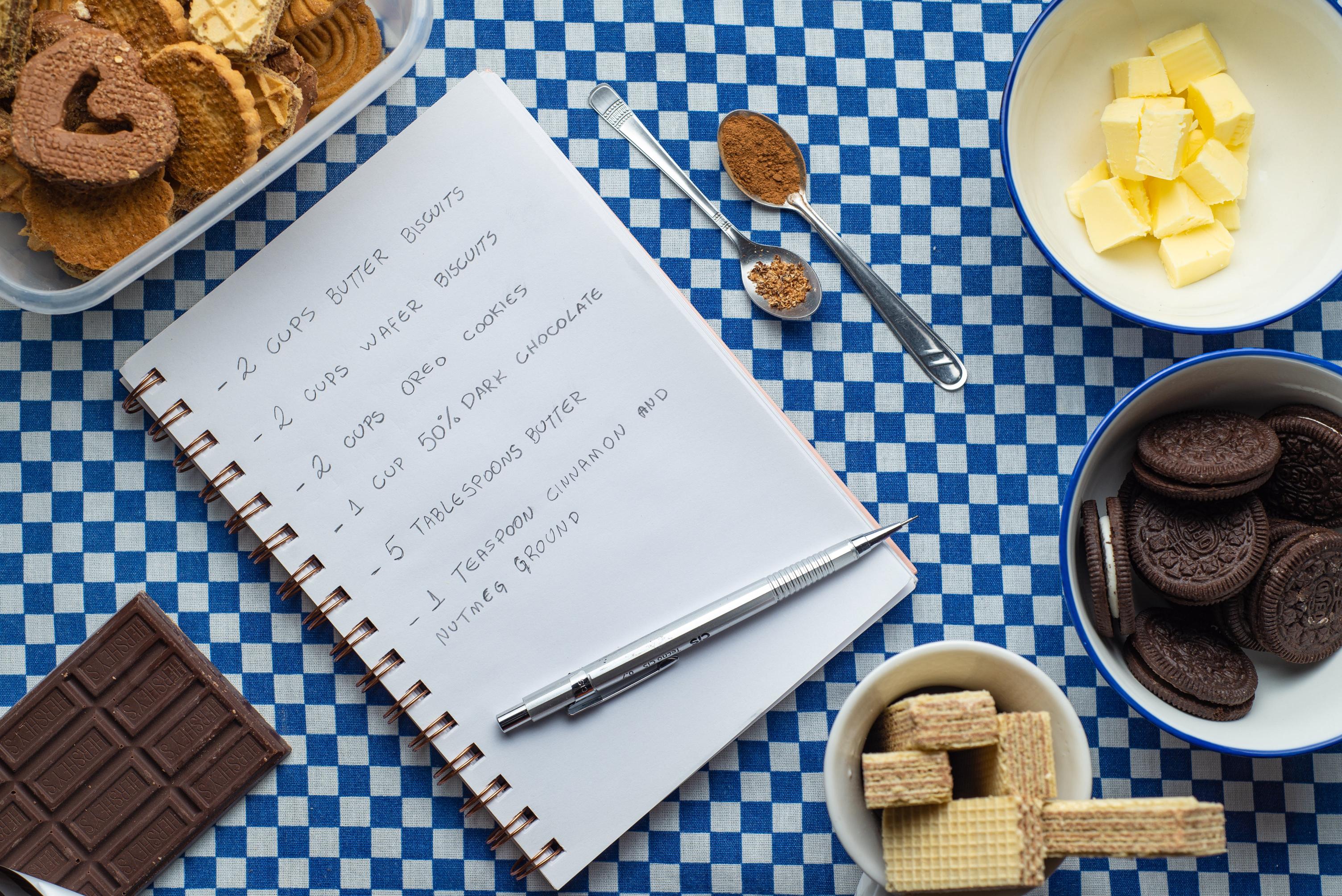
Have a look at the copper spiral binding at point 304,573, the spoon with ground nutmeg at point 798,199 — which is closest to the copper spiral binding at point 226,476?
the copper spiral binding at point 304,573

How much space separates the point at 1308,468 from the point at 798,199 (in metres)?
0.54

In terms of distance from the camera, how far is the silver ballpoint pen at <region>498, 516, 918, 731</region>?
91cm

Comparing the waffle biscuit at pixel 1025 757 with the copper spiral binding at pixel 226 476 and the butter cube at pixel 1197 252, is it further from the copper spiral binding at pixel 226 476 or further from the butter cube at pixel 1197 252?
the copper spiral binding at pixel 226 476

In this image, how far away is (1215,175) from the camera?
888mm

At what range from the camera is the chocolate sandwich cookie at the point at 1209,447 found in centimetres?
80

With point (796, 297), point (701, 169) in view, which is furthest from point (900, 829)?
point (701, 169)

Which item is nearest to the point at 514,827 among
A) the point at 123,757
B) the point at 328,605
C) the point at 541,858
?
the point at 541,858

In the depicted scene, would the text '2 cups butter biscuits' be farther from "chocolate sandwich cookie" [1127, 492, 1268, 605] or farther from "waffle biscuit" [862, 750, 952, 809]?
"chocolate sandwich cookie" [1127, 492, 1268, 605]

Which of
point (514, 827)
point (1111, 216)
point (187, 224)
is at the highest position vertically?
point (187, 224)

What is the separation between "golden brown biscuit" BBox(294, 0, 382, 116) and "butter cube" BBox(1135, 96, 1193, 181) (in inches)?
29.0

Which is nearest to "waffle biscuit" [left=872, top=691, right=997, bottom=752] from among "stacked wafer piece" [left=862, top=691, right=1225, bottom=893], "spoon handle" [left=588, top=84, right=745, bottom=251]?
"stacked wafer piece" [left=862, top=691, right=1225, bottom=893]

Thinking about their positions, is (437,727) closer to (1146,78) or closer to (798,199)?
(798,199)

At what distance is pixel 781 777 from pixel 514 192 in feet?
2.16

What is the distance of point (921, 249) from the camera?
97 cm
